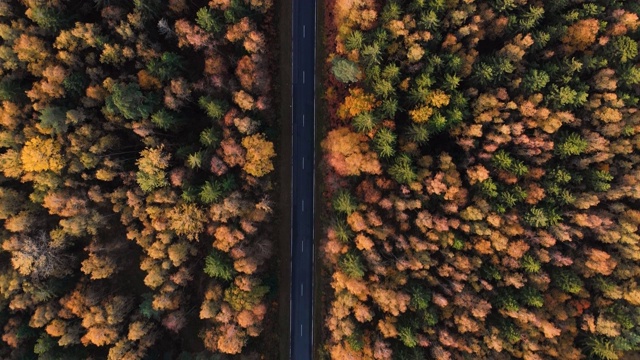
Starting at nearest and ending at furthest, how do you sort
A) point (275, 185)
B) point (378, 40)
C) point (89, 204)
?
point (378, 40) → point (89, 204) → point (275, 185)

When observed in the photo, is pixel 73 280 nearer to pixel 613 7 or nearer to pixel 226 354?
pixel 226 354

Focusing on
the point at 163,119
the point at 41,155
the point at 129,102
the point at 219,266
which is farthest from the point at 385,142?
the point at 41,155

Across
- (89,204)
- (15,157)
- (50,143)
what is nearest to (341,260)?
(89,204)

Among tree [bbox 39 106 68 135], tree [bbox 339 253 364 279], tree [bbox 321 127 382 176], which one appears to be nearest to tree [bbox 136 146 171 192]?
tree [bbox 39 106 68 135]

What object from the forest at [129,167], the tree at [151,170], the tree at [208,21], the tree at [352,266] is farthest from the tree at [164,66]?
the tree at [352,266]

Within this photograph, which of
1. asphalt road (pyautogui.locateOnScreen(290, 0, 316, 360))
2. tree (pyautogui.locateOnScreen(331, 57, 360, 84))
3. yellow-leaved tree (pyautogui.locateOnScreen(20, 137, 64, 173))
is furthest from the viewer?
asphalt road (pyautogui.locateOnScreen(290, 0, 316, 360))

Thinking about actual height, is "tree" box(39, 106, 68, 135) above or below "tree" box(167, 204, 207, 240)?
above

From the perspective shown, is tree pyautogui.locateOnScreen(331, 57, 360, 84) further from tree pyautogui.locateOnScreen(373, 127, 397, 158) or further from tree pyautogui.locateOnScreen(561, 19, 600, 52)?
tree pyautogui.locateOnScreen(561, 19, 600, 52)
